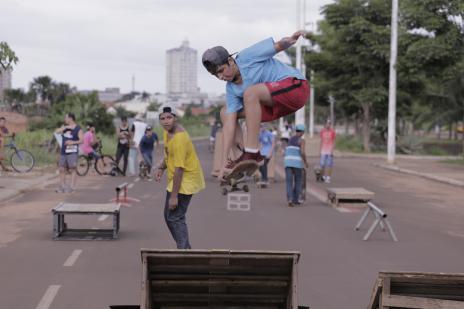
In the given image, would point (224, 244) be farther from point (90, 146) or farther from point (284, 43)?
point (90, 146)

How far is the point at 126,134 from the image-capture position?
84.3 ft

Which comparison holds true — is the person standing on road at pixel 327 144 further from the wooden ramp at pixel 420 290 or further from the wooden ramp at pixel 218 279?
the wooden ramp at pixel 420 290

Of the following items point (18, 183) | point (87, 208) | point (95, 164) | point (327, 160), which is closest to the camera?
point (87, 208)

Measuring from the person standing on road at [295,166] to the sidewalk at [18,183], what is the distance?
6435 mm

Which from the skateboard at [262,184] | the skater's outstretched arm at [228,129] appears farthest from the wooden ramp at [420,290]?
the skateboard at [262,184]

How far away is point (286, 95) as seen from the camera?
4.60m

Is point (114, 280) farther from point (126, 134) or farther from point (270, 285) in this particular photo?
point (126, 134)

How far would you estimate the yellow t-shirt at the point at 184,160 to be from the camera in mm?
8375

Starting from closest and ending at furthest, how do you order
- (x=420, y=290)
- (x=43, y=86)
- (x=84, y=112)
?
1. (x=420, y=290)
2. (x=84, y=112)
3. (x=43, y=86)

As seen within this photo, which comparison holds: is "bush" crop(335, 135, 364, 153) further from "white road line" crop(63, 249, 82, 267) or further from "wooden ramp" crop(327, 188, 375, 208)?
"white road line" crop(63, 249, 82, 267)

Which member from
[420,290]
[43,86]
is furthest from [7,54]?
[43,86]

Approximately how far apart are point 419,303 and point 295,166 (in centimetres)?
1191

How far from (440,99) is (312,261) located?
40.8 m

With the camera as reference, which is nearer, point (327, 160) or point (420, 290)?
point (420, 290)
